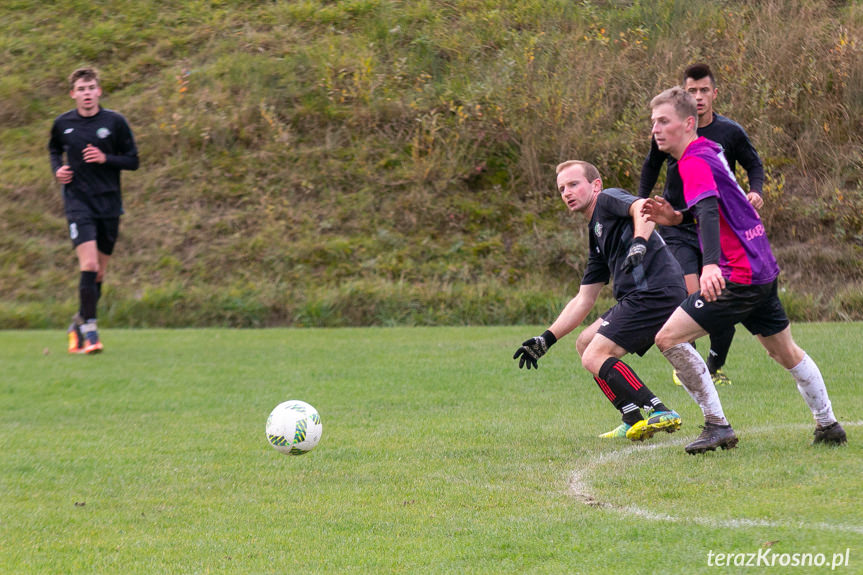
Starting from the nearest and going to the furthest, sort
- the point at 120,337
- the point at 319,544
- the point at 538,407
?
the point at 319,544 → the point at 538,407 → the point at 120,337

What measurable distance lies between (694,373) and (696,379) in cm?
4

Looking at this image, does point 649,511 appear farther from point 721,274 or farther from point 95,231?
point 95,231

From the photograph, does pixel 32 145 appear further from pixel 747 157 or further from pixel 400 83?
pixel 747 157

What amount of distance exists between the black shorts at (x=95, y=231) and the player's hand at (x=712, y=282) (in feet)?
24.4

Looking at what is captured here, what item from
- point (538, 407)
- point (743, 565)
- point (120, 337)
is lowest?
point (120, 337)

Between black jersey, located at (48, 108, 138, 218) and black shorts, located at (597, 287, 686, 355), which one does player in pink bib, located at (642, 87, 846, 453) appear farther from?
black jersey, located at (48, 108, 138, 218)

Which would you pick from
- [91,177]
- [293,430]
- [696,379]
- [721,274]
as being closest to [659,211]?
[721,274]

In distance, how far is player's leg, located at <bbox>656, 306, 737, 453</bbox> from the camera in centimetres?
539

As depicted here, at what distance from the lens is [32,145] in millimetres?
18531

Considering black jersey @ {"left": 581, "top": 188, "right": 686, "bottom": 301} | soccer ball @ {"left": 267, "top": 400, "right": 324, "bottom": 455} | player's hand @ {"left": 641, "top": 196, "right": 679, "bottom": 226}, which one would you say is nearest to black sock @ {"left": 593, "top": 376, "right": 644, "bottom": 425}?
black jersey @ {"left": 581, "top": 188, "right": 686, "bottom": 301}

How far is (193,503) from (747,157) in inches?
200

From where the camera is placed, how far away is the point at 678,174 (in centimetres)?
739

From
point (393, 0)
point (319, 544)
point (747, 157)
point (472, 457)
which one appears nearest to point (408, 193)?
point (393, 0)

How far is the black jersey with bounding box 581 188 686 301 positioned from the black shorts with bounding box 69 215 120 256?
639 centimetres
